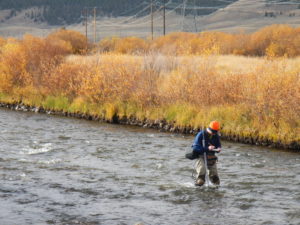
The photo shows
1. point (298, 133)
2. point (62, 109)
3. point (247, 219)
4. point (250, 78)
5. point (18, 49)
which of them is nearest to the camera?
point (247, 219)

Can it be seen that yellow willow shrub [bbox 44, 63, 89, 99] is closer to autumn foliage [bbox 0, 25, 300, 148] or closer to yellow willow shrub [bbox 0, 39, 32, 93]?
autumn foliage [bbox 0, 25, 300, 148]

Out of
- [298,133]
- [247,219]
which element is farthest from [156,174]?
[298,133]

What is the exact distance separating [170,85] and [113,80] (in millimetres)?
4181

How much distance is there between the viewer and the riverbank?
2344cm

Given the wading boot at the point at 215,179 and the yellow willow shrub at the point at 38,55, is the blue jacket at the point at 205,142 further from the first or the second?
the yellow willow shrub at the point at 38,55

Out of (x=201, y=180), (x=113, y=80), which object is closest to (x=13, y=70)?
(x=113, y=80)

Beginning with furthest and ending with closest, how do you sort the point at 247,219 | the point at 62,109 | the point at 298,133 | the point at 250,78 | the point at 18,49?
the point at 18,49 < the point at 62,109 < the point at 250,78 < the point at 298,133 < the point at 247,219

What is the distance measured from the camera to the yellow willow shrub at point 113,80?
31.3 m

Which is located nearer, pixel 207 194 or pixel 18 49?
pixel 207 194

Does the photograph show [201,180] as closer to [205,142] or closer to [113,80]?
[205,142]

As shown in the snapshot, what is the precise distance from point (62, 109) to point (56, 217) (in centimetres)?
2065

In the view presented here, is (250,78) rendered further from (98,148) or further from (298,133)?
(98,148)

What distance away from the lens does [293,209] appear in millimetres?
14734

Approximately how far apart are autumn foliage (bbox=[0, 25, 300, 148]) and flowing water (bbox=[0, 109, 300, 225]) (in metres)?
1.97
